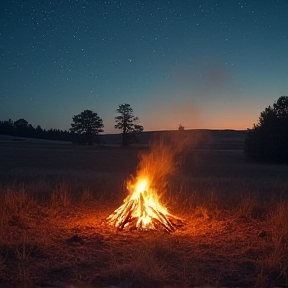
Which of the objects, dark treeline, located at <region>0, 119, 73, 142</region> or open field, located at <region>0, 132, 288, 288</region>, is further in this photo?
dark treeline, located at <region>0, 119, 73, 142</region>

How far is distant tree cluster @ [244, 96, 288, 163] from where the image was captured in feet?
139

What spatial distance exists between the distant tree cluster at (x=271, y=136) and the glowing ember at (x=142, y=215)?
35.8 metres

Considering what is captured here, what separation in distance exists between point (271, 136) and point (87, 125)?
37.8 metres

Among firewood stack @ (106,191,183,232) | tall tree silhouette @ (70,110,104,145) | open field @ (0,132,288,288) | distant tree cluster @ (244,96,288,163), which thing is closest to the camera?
open field @ (0,132,288,288)

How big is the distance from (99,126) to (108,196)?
2476 inches

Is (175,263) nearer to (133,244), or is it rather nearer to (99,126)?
(133,244)

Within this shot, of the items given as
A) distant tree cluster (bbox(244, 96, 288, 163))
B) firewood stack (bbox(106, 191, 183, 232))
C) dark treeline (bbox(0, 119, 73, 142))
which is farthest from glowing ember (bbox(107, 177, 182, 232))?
dark treeline (bbox(0, 119, 73, 142))

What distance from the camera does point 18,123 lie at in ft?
316

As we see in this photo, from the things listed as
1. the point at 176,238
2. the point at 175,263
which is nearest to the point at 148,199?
the point at 176,238

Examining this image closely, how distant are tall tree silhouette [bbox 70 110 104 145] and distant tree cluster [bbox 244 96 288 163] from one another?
33612 mm

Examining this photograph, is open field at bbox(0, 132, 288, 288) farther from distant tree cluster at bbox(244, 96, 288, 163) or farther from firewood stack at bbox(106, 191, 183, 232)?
distant tree cluster at bbox(244, 96, 288, 163)

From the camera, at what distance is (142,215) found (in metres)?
8.42

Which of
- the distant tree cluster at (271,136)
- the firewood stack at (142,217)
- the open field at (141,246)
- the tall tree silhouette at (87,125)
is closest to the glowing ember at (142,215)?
the firewood stack at (142,217)

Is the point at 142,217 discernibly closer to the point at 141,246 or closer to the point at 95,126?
the point at 141,246
